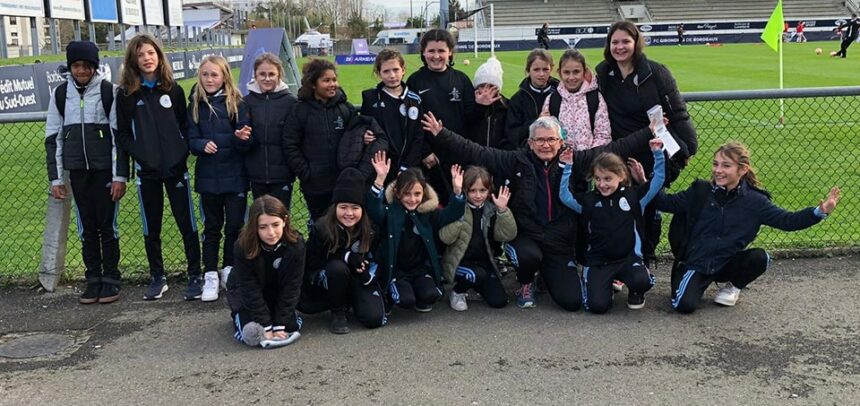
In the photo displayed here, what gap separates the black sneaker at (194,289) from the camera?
5.12 metres

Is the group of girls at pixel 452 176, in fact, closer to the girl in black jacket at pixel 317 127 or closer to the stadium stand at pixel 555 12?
the girl in black jacket at pixel 317 127

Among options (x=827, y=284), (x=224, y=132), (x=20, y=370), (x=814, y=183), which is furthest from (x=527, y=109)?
(x=814, y=183)

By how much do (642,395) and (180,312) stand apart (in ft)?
9.74

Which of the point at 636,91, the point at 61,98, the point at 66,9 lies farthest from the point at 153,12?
the point at 636,91

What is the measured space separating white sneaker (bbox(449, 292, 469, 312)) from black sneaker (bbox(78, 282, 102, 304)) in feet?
7.98

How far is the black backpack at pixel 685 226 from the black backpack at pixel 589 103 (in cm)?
81

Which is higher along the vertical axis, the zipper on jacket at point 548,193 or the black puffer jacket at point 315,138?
the black puffer jacket at point 315,138

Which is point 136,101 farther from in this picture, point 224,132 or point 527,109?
point 527,109

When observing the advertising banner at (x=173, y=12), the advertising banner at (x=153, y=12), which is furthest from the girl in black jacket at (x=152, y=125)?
the advertising banner at (x=173, y=12)

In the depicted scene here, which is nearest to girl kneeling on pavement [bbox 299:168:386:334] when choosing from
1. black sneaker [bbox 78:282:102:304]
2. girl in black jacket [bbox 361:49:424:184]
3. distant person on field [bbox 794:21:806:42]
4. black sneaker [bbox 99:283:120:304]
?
girl in black jacket [bbox 361:49:424:184]

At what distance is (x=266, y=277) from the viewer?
14.3 ft

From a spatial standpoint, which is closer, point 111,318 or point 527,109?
point 111,318

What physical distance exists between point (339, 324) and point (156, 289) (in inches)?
60.7

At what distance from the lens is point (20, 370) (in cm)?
401
